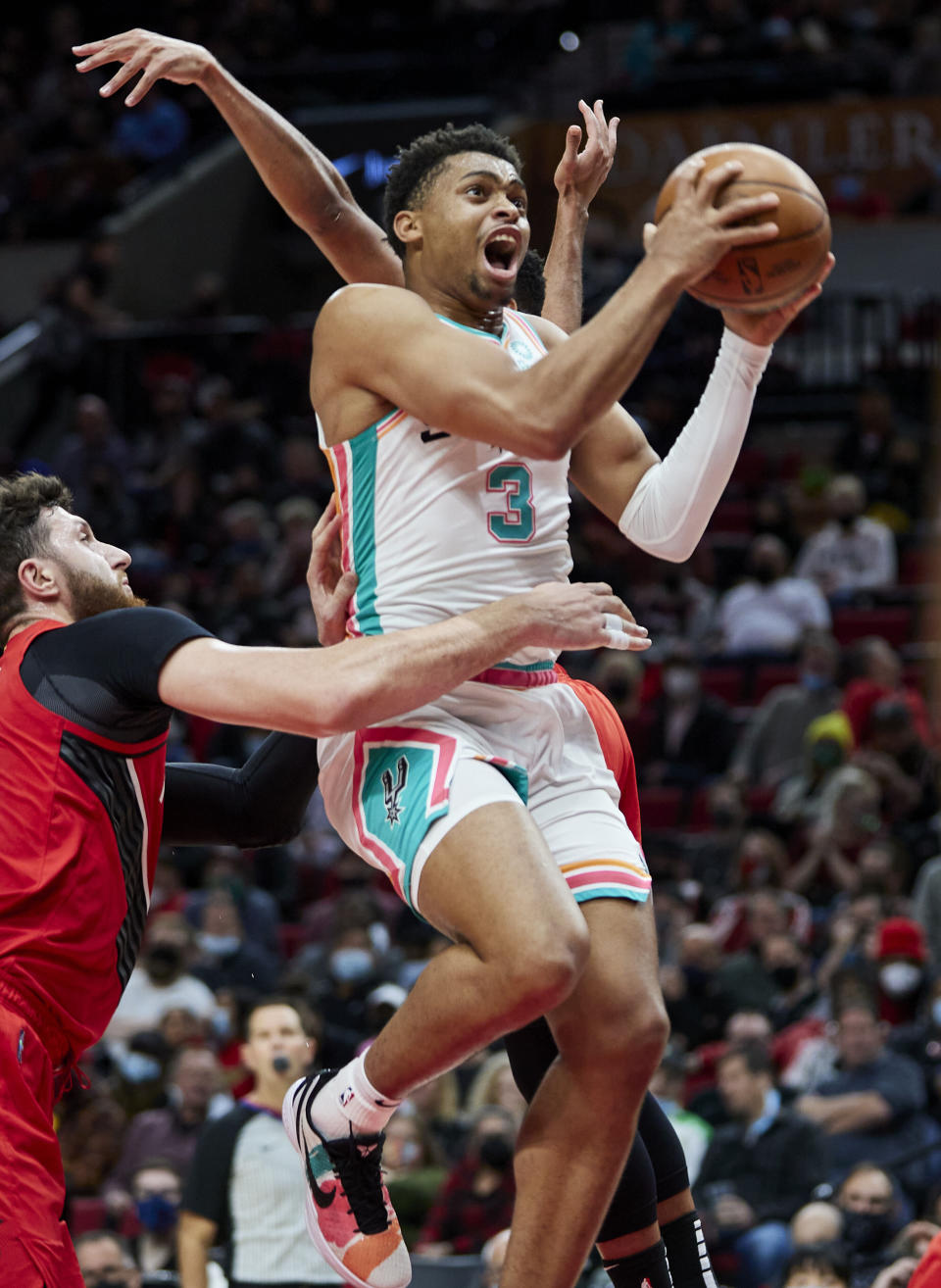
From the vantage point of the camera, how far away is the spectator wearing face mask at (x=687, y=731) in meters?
12.1

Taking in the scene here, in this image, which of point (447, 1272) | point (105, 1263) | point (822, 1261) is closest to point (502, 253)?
point (822, 1261)

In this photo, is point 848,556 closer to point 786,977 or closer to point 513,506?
point 786,977

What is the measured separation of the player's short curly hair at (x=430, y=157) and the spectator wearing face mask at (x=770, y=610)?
898cm

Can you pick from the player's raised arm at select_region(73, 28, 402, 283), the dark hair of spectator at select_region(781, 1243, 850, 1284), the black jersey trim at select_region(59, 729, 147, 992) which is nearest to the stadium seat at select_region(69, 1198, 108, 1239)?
the dark hair of spectator at select_region(781, 1243, 850, 1284)

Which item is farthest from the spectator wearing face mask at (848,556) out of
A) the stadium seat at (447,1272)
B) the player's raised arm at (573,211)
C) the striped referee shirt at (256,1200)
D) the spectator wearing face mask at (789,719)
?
the player's raised arm at (573,211)

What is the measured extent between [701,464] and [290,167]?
4.58 feet

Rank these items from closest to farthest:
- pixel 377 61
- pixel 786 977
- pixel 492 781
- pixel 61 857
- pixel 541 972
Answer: pixel 541 972 < pixel 492 781 < pixel 61 857 < pixel 786 977 < pixel 377 61

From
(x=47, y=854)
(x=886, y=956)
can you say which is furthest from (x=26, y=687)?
(x=886, y=956)

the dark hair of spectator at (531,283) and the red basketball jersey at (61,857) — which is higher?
the dark hair of spectator at (531,283)

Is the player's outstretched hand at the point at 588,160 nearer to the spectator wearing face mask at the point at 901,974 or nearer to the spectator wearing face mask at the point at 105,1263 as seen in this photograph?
the spectator wearing face mask at the point at 105,1263

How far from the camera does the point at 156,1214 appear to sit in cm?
818

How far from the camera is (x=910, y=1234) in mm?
6809

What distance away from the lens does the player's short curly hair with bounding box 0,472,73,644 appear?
13.6 ft

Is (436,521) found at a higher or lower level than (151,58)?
lower
